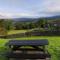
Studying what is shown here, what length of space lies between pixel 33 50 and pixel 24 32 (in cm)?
39

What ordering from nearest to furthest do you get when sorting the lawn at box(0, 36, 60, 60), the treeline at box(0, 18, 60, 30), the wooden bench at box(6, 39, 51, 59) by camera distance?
the wooden bench at box(6, 39, 51, 59), the treeline at box(0, 18, 60, 30), the lawn at box(0, 36, 60, 60)

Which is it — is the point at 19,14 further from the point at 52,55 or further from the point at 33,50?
the point at 52,55

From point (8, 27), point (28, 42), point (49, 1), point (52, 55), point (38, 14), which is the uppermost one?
point (49, 1)

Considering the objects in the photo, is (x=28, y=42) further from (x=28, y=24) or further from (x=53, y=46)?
(x=53, y=46)

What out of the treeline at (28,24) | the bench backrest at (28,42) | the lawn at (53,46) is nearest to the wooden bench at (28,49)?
the bench backrest at (28,42)

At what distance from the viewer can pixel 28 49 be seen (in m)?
4.12

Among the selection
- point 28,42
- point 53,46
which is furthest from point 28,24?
point 53,46

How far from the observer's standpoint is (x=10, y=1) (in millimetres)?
4098

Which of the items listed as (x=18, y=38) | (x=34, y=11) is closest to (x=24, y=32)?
(x=18, y=38)

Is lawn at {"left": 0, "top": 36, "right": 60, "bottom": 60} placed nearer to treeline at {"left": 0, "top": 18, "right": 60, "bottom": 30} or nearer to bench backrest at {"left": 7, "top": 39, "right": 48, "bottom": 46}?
bench backrest at {"left": 7, "top": 39, "right": 48, "bottom": 46}

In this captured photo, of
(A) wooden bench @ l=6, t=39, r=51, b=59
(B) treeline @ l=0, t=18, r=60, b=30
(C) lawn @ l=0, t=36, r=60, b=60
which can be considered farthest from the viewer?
(C) lawn @ l=0, t=36, r=60, b=60

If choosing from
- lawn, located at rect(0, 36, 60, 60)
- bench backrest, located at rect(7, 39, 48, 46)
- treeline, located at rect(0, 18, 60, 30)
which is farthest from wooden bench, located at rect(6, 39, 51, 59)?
treeline, located at rect(0, 18, 60, 30)

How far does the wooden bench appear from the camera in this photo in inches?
151

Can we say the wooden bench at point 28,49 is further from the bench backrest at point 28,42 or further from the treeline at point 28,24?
the treeline at point 28,24
